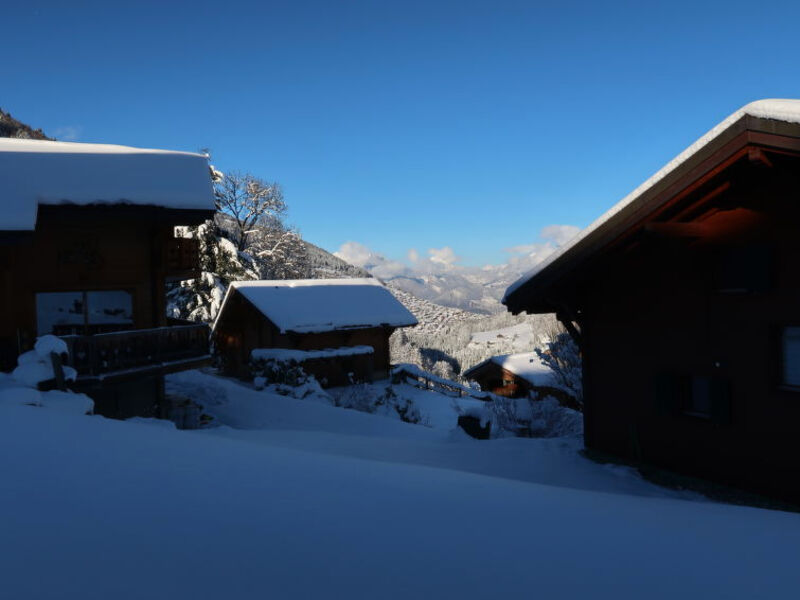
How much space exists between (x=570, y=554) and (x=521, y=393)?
94.3 feet

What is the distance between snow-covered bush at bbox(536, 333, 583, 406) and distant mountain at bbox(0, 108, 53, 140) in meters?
47.9

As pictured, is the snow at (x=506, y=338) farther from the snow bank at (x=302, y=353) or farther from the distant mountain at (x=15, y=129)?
the distant mountain at (x=15, y=129)

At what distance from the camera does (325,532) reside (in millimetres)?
3479

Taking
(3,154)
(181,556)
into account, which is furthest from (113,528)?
(3,154)

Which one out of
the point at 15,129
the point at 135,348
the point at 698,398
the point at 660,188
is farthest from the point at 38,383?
the point at 15,129

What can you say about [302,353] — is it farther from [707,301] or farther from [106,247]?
[707,301]

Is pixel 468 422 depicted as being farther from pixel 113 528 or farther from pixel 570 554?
pixel 113 528

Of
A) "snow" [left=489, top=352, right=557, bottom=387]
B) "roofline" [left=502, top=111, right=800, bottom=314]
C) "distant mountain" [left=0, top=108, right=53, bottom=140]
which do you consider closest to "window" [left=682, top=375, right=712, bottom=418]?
"roofline" [left=502, top=111, right=800, bottom=314]

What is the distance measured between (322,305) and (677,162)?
65.3ft

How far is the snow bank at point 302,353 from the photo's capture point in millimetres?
20812

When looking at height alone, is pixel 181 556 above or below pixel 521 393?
above

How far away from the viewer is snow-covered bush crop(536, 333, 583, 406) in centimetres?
1706

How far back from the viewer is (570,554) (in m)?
3.47

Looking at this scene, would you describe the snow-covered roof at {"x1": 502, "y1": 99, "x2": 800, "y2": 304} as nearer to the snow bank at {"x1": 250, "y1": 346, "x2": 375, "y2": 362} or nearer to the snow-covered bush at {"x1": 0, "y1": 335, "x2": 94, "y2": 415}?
the snow-covered bush at {"x1": 0, "y1": 335, "x2": 94, "y2": 415}
